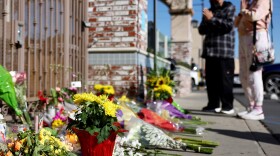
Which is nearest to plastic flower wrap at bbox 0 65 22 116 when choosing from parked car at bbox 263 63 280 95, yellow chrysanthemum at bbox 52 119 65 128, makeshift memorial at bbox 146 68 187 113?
yellow chrysanthemum at bbox 52 119 65 128

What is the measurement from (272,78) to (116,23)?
7207 millimetres

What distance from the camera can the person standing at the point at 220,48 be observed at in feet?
17.8

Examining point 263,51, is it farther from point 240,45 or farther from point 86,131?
point 86,131

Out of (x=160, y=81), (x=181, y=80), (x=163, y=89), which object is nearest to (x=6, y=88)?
(x=163, y=89)

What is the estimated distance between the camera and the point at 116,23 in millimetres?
5711

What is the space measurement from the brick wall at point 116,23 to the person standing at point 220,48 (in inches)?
40.3

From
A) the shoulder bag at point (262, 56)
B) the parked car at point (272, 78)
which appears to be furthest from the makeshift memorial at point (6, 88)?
the parked car at point (272, 78)

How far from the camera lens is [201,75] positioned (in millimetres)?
24172

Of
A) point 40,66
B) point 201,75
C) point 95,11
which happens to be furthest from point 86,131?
point 201,75

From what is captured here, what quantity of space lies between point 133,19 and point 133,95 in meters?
1.19

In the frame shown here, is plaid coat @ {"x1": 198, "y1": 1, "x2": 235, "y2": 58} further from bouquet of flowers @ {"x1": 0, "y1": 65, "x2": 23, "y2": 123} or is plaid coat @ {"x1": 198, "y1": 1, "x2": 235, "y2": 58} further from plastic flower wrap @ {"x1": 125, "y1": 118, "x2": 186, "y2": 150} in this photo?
bouquet of flowers @ {"x1": 0, "y1": 65, "x2": 23, "y2": 123}

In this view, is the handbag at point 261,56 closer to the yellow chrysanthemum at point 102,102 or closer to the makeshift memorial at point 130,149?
the makeshift memorial at point 130,149

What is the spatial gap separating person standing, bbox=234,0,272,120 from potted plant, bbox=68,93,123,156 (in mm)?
3204

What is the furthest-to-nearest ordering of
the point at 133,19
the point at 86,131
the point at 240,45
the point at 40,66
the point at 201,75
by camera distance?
1. the point at 201,75
2. the point at 133,19
3. the point at 240,45
4. the point at 40,66
5. the point at 86,131
